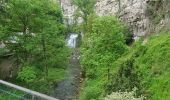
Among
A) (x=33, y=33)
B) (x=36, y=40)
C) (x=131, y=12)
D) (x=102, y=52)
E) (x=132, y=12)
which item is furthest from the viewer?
(x=131, y=12)

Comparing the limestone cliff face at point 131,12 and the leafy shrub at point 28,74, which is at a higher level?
the limestone cliff face at point 131,12

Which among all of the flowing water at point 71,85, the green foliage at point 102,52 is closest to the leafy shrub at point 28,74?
the flowing water at point 71,85

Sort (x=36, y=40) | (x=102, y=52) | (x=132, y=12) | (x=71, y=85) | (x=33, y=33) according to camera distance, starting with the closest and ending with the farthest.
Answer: (x=102, y=52), (x=36, y=40), (x=33, y=33), (x=71, y=85), (x=132, y=12)

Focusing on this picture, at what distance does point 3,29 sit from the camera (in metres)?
26.3

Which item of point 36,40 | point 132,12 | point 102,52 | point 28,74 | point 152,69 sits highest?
point 132,12

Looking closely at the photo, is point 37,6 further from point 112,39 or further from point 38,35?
point 112,39

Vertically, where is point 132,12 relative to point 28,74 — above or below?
above

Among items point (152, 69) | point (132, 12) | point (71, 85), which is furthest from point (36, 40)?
point (132, 12)

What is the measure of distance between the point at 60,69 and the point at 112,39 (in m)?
4.81

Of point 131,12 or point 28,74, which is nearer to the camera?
point 28,74

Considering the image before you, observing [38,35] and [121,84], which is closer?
[121,84]

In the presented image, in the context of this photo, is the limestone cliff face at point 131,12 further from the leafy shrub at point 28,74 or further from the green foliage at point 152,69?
the green foliage at point 152,69

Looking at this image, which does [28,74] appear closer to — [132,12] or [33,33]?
[33,33]

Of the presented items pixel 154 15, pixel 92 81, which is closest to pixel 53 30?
pixel 92 81
